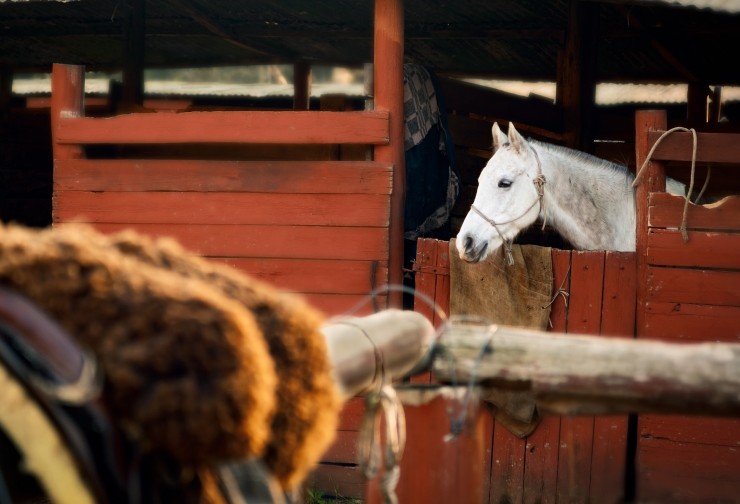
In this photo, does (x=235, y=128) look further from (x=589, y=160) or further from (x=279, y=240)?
(x=589, y=160)

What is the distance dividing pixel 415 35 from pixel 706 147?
13.3 feet

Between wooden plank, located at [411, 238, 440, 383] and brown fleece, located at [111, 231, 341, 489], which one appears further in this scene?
wooden plank, located at [411, 238, 440, 383]

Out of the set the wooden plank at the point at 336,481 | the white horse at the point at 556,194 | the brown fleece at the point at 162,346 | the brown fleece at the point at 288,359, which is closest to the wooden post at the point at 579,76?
the white horse at the point at 556,194

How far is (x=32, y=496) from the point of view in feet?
4.82

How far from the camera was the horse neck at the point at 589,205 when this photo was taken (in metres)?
5.59

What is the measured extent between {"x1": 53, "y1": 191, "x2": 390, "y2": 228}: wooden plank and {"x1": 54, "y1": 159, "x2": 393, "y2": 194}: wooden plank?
38mm

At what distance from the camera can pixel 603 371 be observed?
6.32 ft

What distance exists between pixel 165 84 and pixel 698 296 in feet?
38.3

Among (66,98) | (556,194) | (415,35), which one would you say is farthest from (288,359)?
(415,35)

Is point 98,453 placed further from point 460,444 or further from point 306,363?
point 460,444

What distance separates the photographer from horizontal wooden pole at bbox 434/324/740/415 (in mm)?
1894

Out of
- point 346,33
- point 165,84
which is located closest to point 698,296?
point 346,33

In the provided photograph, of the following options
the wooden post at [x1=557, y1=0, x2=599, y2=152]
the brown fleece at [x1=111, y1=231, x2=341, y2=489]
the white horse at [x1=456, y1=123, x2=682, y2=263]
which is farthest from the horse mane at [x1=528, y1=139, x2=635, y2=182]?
the brown fleece at [x1=111, y1=231, x2=341, y2=489]

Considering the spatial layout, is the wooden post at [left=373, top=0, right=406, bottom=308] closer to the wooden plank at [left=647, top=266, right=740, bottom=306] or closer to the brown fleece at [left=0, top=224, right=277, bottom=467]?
the wooden plank at [left=647, top=266, right=740, bottom=306]
